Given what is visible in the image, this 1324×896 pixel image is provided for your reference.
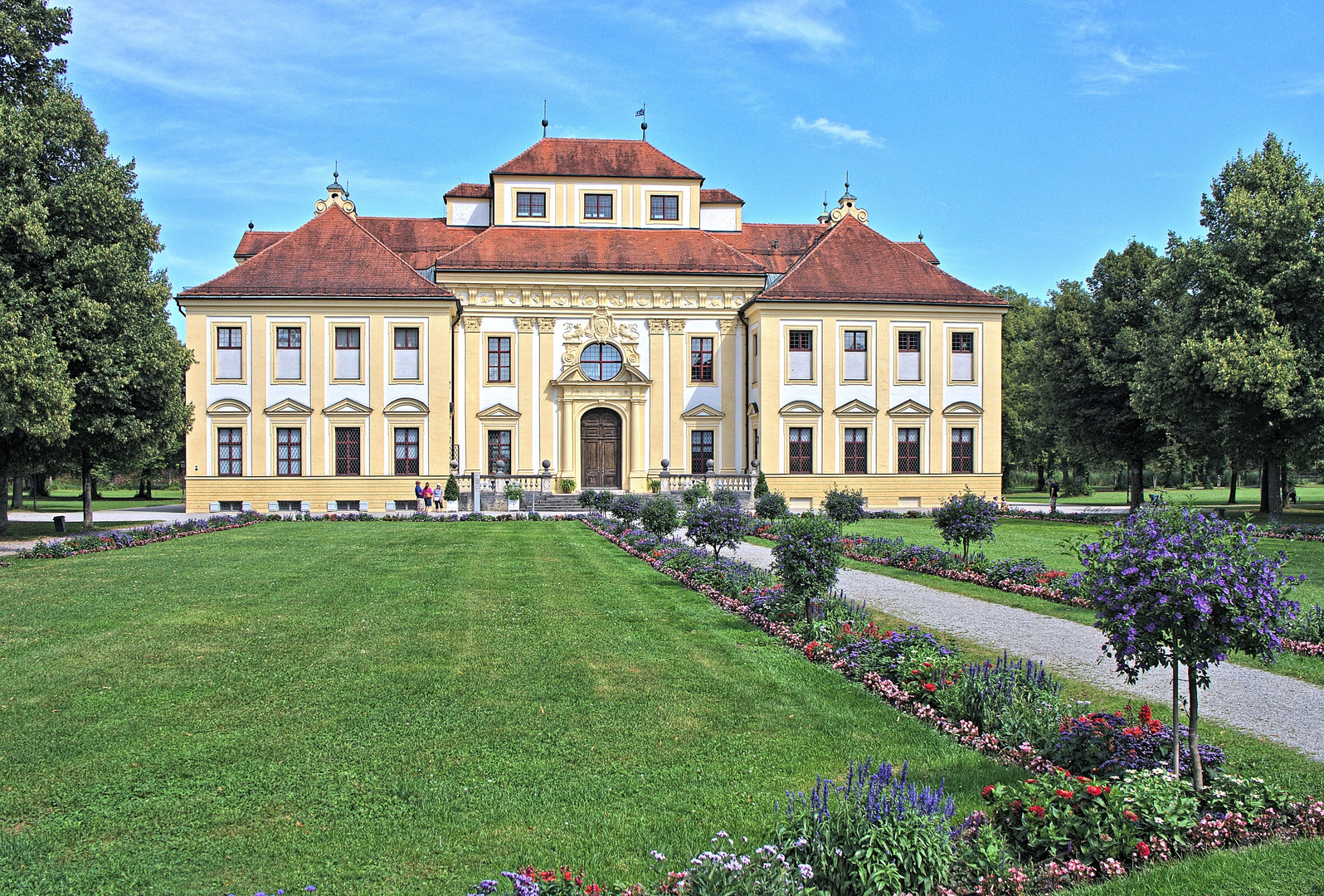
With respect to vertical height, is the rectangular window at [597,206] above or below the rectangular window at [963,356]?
above

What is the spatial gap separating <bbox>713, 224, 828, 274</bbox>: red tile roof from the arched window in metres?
9.08

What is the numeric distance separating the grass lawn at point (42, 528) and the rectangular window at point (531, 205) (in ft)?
72.2

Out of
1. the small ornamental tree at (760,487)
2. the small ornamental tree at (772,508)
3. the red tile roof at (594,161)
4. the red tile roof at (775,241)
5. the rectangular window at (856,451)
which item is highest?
the red tile roof at (594,161)

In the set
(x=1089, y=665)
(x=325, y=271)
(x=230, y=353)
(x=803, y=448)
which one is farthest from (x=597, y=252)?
(x=1089, y=665)

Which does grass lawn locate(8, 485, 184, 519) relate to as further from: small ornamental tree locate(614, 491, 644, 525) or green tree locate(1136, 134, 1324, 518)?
green tree locate(1136, 134, 1324, 518)

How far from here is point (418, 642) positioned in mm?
10898

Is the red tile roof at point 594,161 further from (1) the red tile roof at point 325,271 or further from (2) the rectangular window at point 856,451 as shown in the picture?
(2) the rectangular window at point 856,451

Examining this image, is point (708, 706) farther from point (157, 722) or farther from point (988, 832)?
point (157, 722)

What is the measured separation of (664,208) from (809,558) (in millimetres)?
36034

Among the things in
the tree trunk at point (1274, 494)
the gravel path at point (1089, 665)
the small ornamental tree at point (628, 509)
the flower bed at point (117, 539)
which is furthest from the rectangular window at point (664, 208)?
the gravel path at point (1089, 665)

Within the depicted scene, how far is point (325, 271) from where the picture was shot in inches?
1540

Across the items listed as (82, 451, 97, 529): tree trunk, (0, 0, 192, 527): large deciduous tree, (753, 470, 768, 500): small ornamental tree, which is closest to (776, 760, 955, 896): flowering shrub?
(0, 0, 192, 527): large deciduous tree

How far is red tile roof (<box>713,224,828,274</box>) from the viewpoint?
4728 centimetres

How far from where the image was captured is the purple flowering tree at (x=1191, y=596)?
18.3 ft
